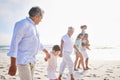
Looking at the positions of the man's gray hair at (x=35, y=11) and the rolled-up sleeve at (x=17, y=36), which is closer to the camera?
the rolled-up sleeve at (x=17, y=36)

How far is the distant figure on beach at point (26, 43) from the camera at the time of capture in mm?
4484

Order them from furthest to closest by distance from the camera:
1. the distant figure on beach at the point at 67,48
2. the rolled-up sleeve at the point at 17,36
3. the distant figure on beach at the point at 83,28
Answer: the distant figure on beach at the point at 83,28
the distant figure on beach at the point at 67,48
the rolled-up sleeve at the point at 17,36

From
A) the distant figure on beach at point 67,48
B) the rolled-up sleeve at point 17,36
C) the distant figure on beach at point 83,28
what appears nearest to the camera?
the rolled-up sleeve at point 17,36

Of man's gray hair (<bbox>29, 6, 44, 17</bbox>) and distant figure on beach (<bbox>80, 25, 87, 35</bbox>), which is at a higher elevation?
distant figure on beach (<bbox>80, 25, 87, 35</bbox>)

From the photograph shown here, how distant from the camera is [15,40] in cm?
445

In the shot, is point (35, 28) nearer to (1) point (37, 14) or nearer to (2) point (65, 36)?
(1) point (37, 14)

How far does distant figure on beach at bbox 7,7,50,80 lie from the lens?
448 centimetres

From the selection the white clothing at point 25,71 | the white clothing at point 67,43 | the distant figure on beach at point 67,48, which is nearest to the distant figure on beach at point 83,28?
the distant figure on beach at point 67,48

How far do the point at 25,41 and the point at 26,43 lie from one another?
0.04 metres

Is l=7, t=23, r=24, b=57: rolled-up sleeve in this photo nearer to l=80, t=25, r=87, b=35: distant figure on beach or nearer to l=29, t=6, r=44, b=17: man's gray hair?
l=29, t=6, r=44, b=17: man's gray hair

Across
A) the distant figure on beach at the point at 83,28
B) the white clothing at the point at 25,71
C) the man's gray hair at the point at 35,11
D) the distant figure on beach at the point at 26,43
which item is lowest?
the white clothing at the point at 25,71

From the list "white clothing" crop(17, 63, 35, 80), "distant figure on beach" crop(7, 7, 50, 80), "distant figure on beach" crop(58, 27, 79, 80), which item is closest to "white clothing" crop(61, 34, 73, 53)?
"distant figure on beach" crop(58, 27, 79, 80)

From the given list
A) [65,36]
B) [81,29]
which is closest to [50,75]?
[65,36]

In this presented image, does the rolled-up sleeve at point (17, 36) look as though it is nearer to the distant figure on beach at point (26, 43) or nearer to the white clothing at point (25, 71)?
the distant figure on beach at point (26, 43)
